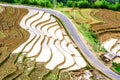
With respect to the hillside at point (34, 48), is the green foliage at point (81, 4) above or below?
above

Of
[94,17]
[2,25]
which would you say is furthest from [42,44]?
[94,17]

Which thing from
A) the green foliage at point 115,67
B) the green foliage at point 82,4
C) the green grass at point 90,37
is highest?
the green foliage at point 82,4

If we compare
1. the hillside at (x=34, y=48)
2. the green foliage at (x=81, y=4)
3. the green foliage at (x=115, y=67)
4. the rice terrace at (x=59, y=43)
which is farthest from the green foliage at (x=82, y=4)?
the green foliage at (x=115, y=67)

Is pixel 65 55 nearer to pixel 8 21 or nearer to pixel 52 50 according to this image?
pixel 52 50

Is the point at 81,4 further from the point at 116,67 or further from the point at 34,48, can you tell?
the point at 34,48

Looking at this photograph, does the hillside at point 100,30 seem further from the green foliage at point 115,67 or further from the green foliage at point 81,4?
the green foliage at point 81,4

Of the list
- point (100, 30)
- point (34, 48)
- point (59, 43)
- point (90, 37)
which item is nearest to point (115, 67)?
point (59, 43)

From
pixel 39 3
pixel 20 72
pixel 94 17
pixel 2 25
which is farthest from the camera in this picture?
pixel 39 3

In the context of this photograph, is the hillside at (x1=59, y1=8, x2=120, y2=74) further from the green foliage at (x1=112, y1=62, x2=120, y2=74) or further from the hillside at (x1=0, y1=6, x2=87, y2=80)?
the hillside at (x1=0, y1=6, x2=87, y2=80)
